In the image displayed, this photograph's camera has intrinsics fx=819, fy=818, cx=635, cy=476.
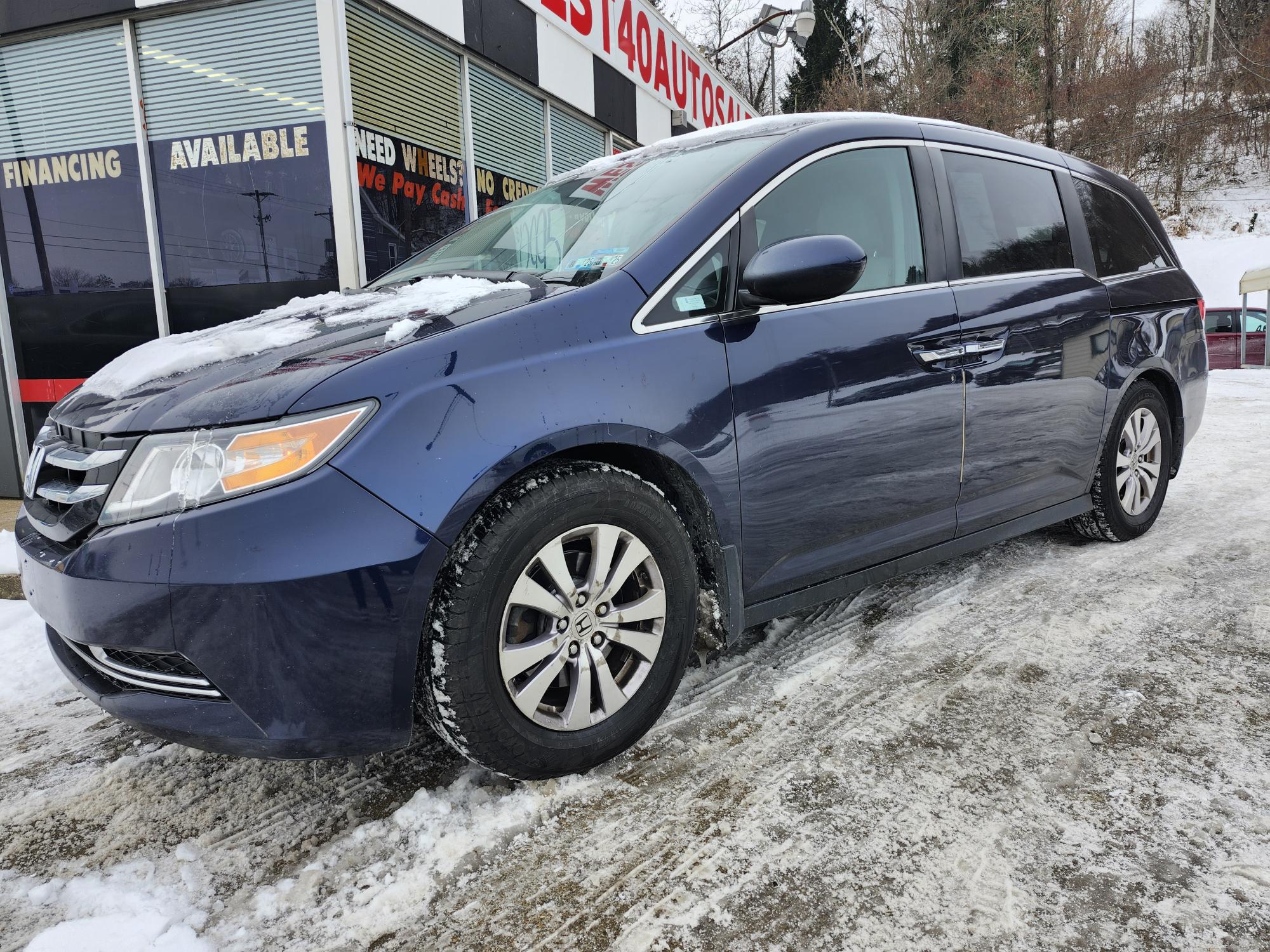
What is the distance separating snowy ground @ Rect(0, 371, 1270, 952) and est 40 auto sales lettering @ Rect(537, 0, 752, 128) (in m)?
6.98

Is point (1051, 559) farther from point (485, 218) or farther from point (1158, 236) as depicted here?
point (485, 218)

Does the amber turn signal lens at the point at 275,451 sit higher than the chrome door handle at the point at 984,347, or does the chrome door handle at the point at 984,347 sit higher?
the chrome door handle at the point at 984,347

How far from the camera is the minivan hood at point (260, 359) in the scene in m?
1.75

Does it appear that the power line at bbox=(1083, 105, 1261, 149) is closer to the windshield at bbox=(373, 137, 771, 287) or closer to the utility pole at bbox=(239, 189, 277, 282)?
the utility pole at bbox=(239, 189, 277, 282)

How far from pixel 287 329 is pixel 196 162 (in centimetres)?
428

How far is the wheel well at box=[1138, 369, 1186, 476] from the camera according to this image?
12.5 ft

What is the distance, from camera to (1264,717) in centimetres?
223

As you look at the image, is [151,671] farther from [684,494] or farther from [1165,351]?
[1165,351]

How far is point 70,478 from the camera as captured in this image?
1.91 m

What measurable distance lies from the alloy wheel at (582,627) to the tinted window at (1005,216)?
1719 millimetres

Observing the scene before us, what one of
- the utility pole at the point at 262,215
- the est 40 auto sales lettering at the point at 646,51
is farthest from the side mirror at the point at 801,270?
the est 40 auto sales lettering at the point at 646,51

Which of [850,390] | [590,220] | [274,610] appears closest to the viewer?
[274,610]

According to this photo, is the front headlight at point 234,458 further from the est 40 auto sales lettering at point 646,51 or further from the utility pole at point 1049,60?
the utility pole at point 1049,60

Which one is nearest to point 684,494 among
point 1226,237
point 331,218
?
point 331,218
